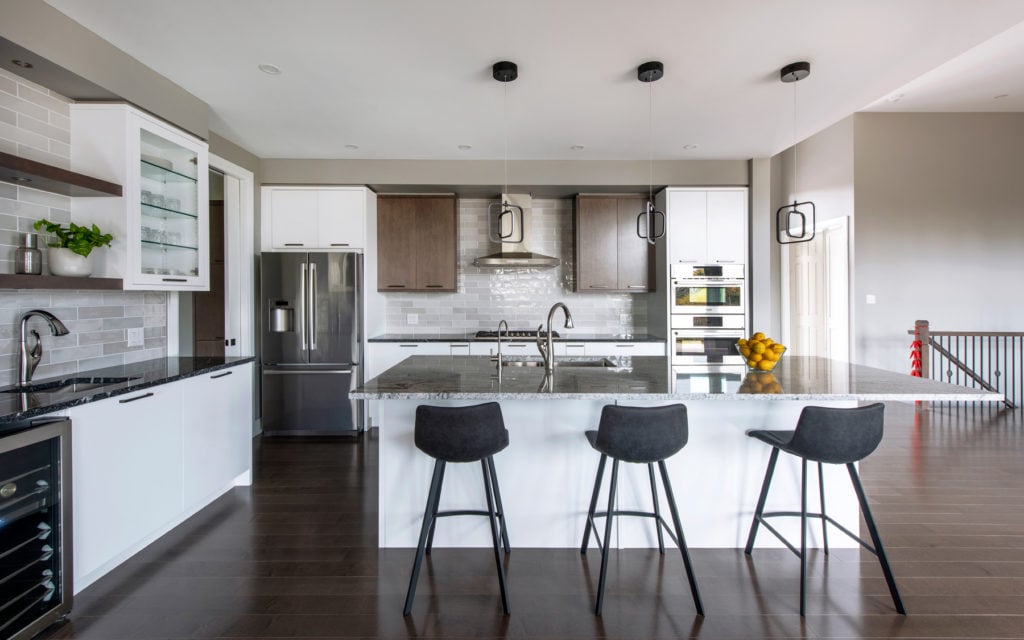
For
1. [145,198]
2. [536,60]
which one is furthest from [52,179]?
[536,60]

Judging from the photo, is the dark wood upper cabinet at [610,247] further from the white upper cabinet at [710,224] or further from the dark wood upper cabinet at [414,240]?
the dark wood upper cabinet at [414,240]

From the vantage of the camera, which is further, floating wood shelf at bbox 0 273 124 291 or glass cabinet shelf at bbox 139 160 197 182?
glass cabinet shelf at bbox 139 160 197 182

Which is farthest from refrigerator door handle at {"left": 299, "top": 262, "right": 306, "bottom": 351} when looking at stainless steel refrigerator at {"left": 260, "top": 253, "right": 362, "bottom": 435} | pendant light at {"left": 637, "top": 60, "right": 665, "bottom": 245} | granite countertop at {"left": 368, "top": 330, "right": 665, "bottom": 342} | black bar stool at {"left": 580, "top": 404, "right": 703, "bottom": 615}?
black bar stool at {"left": 580, "top": 404, "right": 703, "bottom": 615}

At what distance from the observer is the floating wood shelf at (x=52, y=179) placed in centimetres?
208

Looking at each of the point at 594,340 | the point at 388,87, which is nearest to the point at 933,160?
the point at 594,340

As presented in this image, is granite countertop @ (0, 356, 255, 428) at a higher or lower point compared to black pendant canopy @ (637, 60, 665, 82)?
lower

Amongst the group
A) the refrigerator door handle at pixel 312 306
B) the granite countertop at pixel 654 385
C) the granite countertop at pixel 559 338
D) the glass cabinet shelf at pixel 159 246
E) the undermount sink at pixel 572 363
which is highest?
the glass cabinet shelf at pixel 159 246

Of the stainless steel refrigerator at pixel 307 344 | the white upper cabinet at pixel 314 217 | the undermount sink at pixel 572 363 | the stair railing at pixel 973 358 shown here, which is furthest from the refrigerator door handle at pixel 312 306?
the stair railing at pixel 973 358

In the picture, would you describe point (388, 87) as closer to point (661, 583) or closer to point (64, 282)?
point (64, 282)

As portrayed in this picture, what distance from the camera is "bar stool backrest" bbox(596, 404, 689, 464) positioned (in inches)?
79.4

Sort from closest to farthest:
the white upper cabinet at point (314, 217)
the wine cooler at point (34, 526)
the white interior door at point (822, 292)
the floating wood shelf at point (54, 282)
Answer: the wine cooler at point (34, 526) → the floating wood shelf at point (54, 282) → the white upper cabinet at point (314, 217) → the white interior door at point (822, 292)

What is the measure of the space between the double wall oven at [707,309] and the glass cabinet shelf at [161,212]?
14.0 feet

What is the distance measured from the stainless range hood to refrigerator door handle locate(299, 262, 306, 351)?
1668 millimetres

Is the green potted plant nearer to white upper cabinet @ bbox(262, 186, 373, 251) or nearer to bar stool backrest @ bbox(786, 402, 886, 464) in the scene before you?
white upper cabinet @ bbox(262, 186, 373, 251)
